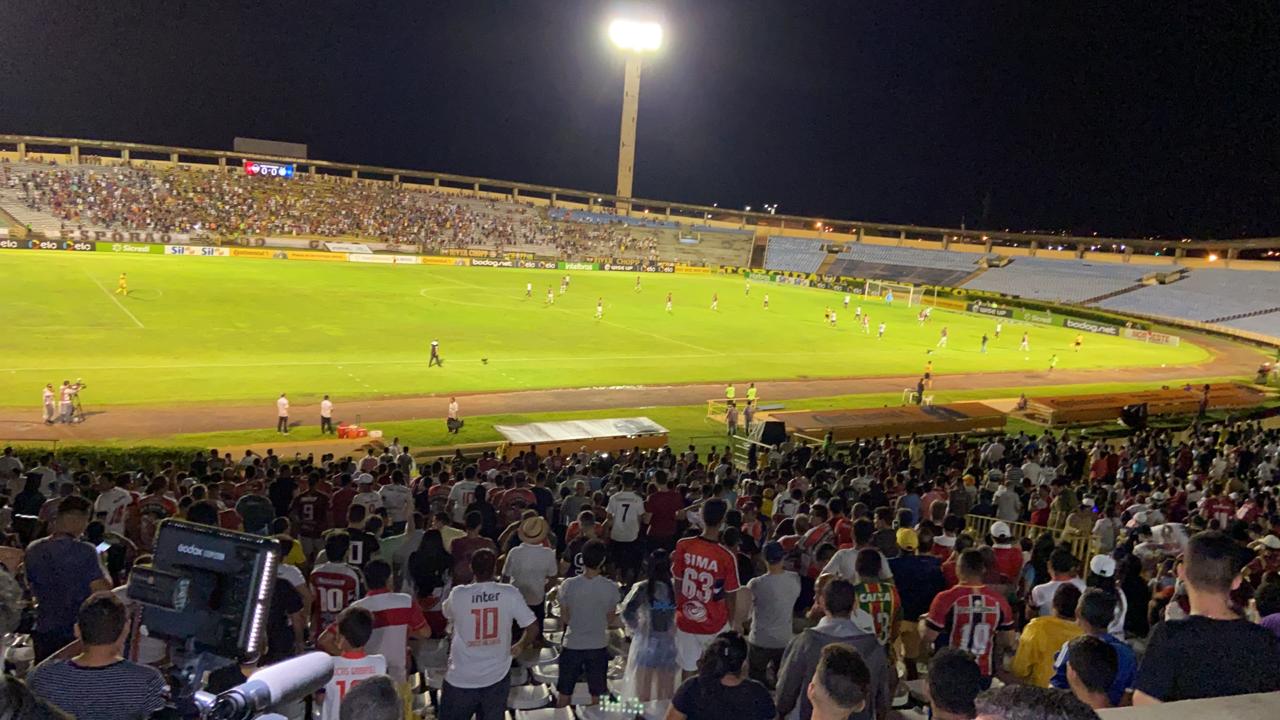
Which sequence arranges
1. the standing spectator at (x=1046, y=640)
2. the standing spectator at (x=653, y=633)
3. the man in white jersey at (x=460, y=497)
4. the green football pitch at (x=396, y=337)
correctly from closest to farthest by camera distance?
the standing spectator at (x=1046, y=640), the standing spectator at (x=653, y=633), the man in white jersey at (x=460, y=497), the green football pitch at (x=396, y=337)

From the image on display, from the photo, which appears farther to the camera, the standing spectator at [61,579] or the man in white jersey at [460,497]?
the man in white jersey at [460,497]

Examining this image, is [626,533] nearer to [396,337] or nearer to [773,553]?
[773,553]

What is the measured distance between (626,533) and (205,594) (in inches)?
295

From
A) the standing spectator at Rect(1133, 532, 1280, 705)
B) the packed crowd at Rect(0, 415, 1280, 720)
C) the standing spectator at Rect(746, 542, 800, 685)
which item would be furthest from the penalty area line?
the standing spectator at Rect(1133, 532, 1280, 705)

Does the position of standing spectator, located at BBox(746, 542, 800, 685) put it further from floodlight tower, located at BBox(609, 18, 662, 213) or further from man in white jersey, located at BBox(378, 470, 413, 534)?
floodlight tower, located at BBox(609, 18, 662, 213)

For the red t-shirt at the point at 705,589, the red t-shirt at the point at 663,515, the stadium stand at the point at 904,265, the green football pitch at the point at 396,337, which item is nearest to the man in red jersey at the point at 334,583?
the red t-shirt at the point at 705,589

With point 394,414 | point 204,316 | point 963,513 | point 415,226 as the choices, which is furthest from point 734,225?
point 963,513

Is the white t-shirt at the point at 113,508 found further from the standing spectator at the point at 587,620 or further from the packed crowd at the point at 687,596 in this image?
the standing spectator at the point at 587,620

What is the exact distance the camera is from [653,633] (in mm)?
6605

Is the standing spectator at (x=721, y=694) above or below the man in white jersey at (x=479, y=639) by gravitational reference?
above

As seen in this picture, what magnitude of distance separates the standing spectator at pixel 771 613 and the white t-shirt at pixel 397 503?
6.35 meters

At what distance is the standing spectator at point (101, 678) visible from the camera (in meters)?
4.14

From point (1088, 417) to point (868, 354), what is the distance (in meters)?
16.8

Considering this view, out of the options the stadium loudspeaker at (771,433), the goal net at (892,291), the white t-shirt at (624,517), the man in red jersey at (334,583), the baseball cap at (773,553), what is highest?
the goal net at (892,291)
